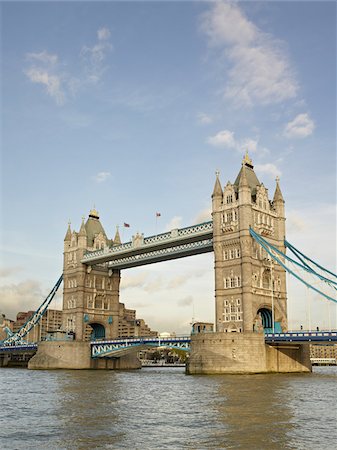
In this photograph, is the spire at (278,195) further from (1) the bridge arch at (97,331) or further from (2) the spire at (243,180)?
(1) the bridge arch at (97,331)

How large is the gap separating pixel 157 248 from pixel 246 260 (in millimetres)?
19804

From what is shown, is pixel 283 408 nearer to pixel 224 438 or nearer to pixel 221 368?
pixel 224 438

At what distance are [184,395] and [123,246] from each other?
53.5m

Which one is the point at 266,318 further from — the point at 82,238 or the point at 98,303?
the point at 82,238

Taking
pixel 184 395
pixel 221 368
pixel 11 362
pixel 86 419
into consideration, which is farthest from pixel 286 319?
pixel 11 362

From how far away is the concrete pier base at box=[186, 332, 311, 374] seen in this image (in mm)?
62344

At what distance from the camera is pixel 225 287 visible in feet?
240

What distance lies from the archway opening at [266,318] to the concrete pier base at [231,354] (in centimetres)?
755

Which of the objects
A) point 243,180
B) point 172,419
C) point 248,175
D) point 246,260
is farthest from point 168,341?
point 172,419

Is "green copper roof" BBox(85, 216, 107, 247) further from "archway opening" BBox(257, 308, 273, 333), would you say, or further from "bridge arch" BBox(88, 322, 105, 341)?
"archway opening" BBox(257, 308, 273, 333)

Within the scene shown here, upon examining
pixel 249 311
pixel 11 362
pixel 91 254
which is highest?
pixel 91 254

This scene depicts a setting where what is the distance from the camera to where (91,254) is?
97.1 metres

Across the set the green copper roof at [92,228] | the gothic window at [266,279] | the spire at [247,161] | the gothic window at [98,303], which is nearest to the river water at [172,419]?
the gothic window at [266,279]

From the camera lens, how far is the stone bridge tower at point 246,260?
232 feet
